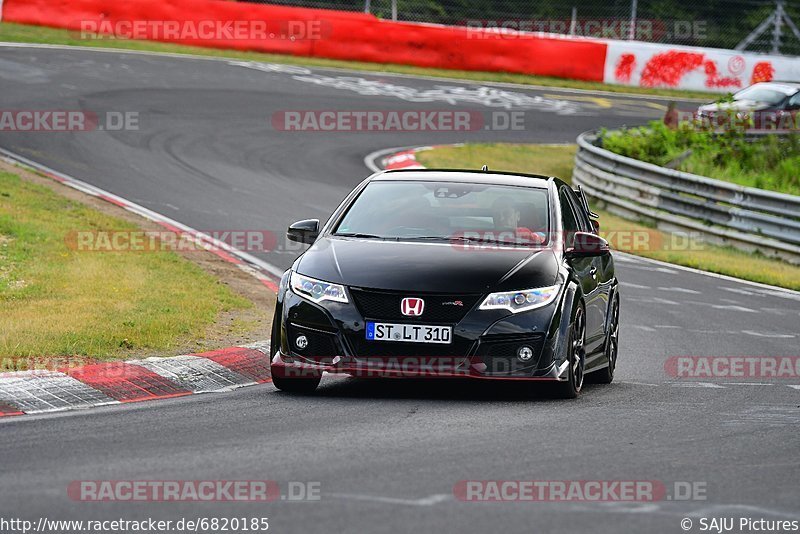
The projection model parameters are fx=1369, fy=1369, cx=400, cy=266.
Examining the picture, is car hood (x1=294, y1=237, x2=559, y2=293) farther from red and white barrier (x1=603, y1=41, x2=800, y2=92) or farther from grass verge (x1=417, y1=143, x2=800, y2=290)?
red and white barrier (x1=603, y1=41, x2=800, y2=92)

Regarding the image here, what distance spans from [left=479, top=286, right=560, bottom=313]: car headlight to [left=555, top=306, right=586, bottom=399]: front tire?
0.30 metres

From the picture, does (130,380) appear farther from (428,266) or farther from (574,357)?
(574,357)

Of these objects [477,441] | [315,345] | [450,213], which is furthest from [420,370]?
[450,213]

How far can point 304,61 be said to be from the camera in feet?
118

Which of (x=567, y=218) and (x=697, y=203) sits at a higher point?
(x=567, y=218)

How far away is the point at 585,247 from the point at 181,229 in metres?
8.39

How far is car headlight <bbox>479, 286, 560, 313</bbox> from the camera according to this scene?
8422 mm

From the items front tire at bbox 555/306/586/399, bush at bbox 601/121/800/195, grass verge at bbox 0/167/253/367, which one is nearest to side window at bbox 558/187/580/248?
front tire at bbox 555/306/586/399

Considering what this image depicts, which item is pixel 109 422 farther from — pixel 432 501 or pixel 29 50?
pixel 29 50

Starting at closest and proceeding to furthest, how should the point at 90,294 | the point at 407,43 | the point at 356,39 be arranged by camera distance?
1. the point at 90,294
2. the point at 356,39
3. the point at 407,43

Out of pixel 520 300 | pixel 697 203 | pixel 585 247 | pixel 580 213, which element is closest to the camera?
pixel 520 300

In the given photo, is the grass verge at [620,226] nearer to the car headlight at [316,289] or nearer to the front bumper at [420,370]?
the front bumper at [420,370]

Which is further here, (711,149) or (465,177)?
(711,149)

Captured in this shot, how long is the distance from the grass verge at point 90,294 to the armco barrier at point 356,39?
780 inches
